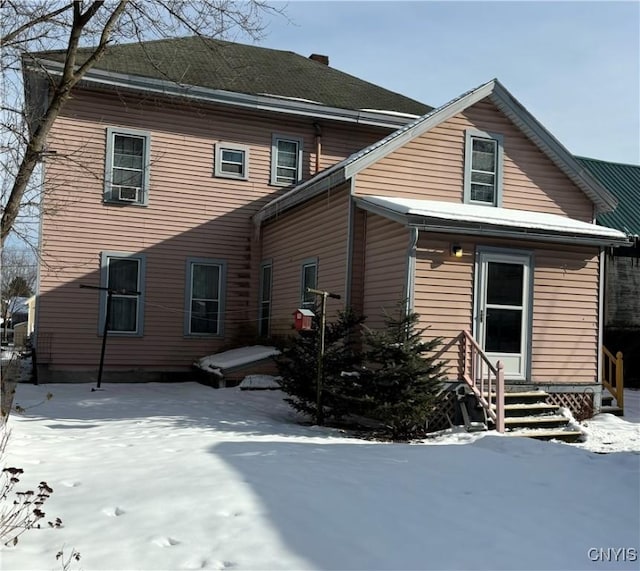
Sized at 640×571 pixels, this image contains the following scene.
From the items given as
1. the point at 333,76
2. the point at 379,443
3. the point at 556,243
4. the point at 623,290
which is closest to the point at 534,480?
the point at 379,443

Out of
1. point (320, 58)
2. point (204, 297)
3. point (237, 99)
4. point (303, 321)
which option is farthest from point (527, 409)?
point (320, 58)

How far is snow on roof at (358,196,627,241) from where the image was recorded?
10.2m

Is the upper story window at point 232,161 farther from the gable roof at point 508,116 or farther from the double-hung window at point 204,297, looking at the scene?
the gable roof at point 508,116

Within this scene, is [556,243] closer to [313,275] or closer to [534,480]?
[313,275]

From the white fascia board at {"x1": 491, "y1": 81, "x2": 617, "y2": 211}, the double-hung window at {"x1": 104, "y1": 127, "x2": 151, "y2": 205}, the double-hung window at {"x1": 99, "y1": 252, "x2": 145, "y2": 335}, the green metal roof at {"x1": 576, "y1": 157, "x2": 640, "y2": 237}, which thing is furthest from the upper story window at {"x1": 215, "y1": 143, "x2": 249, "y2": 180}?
the green metal roof at {"x1": 576, "y1": 157, "x2": 640, "y2": 237}

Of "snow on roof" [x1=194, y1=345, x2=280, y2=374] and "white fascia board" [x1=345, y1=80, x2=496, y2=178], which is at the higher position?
"white fascia board" [x1=345, y1=80, x2=496, y2=178]

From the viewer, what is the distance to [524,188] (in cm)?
1282

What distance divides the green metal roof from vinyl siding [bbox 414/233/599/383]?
5.96m

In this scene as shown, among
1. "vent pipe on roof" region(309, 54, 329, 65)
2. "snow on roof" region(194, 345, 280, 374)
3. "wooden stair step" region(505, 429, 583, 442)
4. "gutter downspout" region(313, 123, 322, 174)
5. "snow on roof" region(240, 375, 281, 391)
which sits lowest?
"wooden stair step" region(505, 429, 583, 442)

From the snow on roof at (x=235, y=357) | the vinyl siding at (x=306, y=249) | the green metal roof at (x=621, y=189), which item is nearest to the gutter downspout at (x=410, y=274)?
the vinyl siding at (x=306, y=249)

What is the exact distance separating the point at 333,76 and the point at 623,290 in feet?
32.6

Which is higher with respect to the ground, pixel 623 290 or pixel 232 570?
pixel 623 290

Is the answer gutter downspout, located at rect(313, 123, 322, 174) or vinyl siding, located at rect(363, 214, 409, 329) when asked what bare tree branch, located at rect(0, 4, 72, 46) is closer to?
vinyl siding, located at rect(363, 214, 409, 329)

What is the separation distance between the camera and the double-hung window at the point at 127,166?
1520 centimetres
